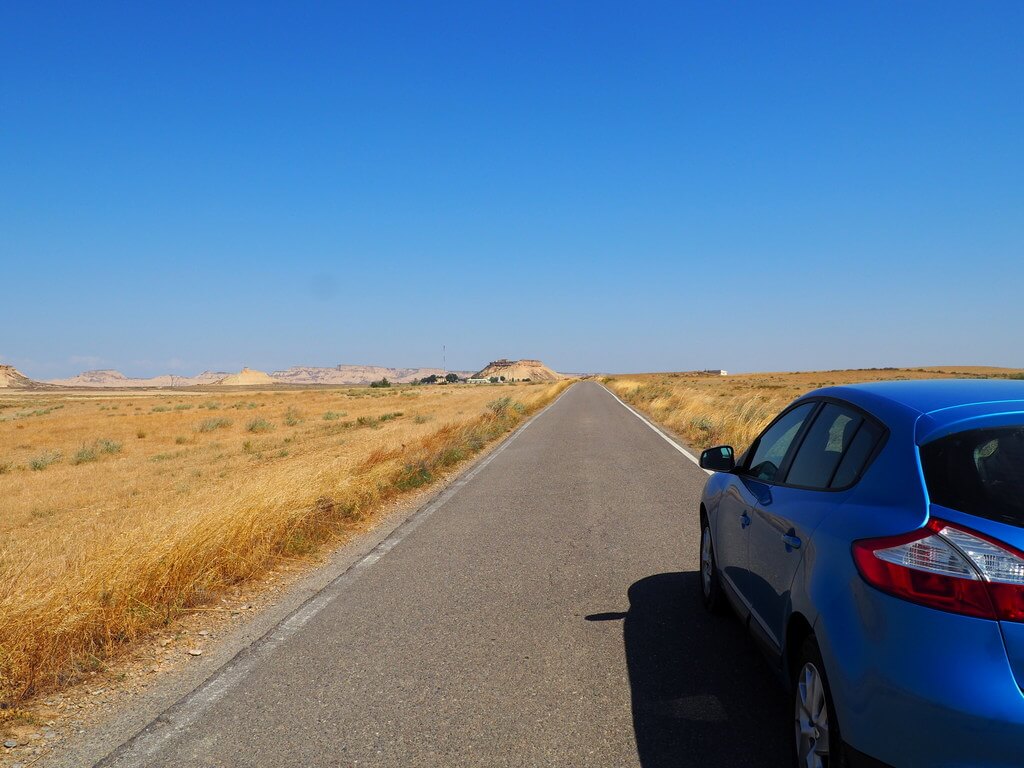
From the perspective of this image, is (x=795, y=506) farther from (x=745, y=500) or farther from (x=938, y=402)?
(x=745, y=500)

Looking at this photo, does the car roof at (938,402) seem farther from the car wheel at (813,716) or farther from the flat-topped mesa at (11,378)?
the flat-topped mesa at (11,378)

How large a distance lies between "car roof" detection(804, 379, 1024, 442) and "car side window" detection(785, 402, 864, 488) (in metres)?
0.10

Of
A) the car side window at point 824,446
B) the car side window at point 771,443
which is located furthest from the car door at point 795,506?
the car side window at point 771,443

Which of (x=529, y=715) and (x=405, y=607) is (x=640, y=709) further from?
(x=405, y=607)

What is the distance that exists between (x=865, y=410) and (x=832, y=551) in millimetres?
758

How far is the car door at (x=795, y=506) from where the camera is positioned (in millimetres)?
2996

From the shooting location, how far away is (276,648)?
472 cm

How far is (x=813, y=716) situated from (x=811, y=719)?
30 millimetres

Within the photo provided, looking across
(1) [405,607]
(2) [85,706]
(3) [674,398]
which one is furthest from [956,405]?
(3) [674,398]

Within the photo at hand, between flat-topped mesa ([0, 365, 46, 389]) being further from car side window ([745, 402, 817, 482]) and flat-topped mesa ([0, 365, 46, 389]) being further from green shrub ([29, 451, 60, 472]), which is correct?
car side window ([745, 402, 817, 482])

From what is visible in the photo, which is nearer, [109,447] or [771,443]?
[771,443]

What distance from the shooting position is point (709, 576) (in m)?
5.16

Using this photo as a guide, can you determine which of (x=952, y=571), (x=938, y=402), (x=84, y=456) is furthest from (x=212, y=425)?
(x=952, y=571)

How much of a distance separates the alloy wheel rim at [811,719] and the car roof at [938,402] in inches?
38.4
